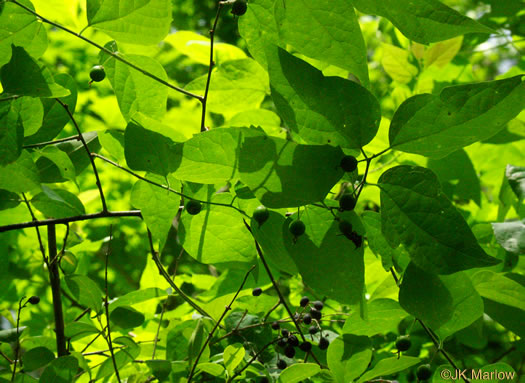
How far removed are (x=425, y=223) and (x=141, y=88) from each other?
56 centimetres

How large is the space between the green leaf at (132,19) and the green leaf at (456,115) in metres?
0.41

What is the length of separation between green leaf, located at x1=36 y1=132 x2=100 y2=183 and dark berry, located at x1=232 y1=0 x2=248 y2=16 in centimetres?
43

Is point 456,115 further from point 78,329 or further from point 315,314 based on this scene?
point 78,329

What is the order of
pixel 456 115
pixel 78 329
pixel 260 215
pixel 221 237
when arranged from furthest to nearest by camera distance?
pixel 78 329, pixel 221 237, pixel 260 215, pixel 456 115

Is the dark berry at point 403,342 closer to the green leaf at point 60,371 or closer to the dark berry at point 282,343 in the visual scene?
the dark berry at point 282,343

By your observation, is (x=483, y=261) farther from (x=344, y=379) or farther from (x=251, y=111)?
(x=251, y=111)

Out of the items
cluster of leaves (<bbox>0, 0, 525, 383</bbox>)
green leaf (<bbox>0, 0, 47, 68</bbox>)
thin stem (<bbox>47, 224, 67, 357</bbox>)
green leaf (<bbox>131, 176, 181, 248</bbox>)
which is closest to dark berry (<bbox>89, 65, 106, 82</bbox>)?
cluster of leaves (<bbox>0, 0, 525, 383</bbox>)

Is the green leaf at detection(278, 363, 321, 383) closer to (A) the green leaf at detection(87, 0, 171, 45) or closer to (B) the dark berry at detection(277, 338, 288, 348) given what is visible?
(B) the dark berry at detection(277, 338, 288, 348)

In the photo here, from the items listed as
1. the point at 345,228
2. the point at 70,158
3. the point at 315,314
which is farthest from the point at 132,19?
the point at 315,314

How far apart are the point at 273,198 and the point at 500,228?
0.56 metres

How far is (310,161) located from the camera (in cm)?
67

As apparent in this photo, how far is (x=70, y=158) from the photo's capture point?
1.10m

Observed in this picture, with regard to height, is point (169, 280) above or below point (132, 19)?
below

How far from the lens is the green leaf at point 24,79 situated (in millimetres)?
800
